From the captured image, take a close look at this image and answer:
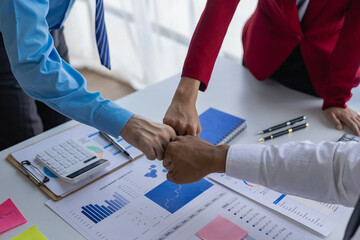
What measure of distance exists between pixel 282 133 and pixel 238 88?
1.07 feet

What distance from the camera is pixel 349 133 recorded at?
1303 millimetres

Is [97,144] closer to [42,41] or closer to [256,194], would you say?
[42,41]

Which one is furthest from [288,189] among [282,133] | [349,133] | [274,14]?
[274,14]

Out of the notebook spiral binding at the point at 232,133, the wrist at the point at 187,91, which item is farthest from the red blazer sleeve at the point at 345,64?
the wrist at the point at 187,91

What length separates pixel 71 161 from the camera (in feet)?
3.82

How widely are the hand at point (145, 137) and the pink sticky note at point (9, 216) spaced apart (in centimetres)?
34

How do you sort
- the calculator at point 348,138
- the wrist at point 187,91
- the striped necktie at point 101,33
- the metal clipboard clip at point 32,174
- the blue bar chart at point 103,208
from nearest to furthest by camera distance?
the blue bar chart at point 103,208 < the metal clipboard clip at point 32,174 < the calculator at point 348,138 < the wrist at point 187,91 < the striped necktie at point 101,33

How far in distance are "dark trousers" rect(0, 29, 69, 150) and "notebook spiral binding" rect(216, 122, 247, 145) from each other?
2.30 feet

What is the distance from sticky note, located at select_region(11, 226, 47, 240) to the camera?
97 cm

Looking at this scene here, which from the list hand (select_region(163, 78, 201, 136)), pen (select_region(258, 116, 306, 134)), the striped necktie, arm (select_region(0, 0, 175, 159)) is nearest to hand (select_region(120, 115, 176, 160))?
arm (select_region(0, 0, 175, 159))

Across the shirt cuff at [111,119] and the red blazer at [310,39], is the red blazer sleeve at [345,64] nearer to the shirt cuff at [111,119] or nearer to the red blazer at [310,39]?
the red blazer at [310,39]

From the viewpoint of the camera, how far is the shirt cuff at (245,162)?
3.27 feet

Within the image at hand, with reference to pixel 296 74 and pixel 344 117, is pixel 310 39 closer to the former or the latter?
pixel 296 74

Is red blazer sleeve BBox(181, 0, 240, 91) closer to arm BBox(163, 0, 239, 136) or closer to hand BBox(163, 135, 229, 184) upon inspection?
arm BBox(163, 0, 239, 136)
